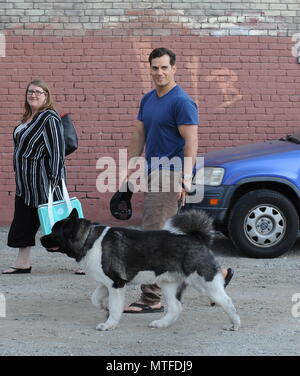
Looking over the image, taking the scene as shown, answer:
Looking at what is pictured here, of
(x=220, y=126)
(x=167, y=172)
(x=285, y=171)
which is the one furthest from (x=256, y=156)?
(x=167, y=172)

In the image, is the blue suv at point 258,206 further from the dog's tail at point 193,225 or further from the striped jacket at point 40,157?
the dog's tail at point 193,225

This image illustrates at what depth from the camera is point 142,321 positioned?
636 centimetres

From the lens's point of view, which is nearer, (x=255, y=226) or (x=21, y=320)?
(x=21, y=320)

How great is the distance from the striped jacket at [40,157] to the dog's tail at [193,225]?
2.02 meters

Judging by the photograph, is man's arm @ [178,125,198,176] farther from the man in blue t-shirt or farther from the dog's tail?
the dog's tail

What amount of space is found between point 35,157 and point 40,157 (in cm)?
5

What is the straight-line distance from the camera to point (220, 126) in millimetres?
11070

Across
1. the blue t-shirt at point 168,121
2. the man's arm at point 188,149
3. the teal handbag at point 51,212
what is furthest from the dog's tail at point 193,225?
the teal handbag at point 51,212

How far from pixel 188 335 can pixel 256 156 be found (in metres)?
3.46

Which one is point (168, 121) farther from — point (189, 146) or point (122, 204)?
point (122, 204)

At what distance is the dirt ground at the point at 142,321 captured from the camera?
5594 mm

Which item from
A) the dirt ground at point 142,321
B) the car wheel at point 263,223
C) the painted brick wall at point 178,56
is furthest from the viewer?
the painted brick wall at point 178,56

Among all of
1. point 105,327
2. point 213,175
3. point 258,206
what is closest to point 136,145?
point 105,327

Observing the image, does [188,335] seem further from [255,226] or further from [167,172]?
[255,226]
